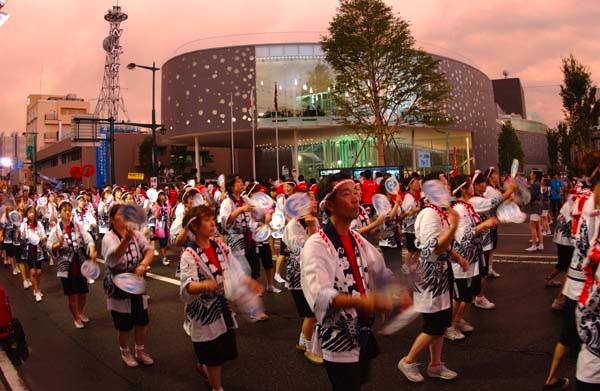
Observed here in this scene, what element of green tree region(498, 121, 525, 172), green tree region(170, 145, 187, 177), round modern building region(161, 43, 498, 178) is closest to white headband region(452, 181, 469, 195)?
round modern building region(161, 43, 498, 178)

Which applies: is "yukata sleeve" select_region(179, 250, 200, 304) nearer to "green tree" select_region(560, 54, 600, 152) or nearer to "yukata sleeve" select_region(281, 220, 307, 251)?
"yukata sleeve" select_region(281, 220, 307, 251)

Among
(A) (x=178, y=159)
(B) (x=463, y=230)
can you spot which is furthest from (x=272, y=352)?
(A) (x=178, y=159)

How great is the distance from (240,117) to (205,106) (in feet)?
10.9

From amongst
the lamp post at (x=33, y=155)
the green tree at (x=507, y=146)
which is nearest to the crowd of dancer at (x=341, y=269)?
the lamp post at (x=33, y=155)

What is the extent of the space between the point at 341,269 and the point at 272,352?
3.12 m

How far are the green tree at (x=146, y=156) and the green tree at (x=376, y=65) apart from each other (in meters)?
33.3

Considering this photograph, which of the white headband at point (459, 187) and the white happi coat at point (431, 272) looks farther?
the white headband at point (459, 187)

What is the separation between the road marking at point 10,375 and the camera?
4889 millimetres

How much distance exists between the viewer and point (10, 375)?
525 centimetres

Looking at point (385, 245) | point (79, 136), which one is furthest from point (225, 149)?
point (385, 245)

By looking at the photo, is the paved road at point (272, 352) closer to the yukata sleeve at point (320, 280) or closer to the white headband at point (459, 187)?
the white headband at point (459, 187)

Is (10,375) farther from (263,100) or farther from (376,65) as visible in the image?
(263,100)

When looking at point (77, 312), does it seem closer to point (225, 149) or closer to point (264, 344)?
point (264, 344)

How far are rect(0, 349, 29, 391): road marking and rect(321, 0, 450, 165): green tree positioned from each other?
2311cm
